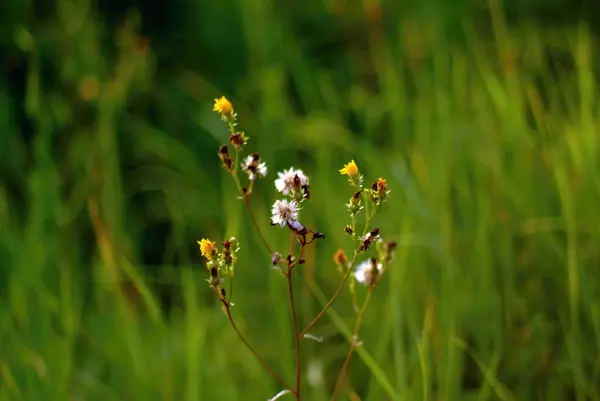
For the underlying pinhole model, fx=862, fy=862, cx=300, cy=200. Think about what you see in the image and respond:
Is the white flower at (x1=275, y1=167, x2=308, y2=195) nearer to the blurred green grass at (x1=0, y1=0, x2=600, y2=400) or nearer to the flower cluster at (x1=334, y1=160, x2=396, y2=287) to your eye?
the flower cluster at (x1=334, y1=160, x2=396, y2=287)

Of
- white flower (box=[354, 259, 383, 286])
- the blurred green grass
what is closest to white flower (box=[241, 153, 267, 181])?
white flower (box=[354, 259, 383, 286])

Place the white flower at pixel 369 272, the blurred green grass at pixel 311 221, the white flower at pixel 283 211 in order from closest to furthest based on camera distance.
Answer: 1. the white flower at pixel 283 211
2. the white flower at pixel 369 272
3. the blurred green grass at pixel 311 221

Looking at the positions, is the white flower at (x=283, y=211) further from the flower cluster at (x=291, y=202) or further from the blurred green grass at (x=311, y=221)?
the blurred green grass at (x=311, y=221)

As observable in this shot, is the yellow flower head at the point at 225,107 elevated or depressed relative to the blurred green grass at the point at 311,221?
depressed

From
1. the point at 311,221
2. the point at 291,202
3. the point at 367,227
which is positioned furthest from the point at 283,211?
the point at 311,221

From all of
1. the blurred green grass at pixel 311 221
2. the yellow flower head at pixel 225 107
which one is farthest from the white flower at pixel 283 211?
the blurred green grass at pixel 311 221

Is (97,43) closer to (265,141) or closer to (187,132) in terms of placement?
(187,132)
